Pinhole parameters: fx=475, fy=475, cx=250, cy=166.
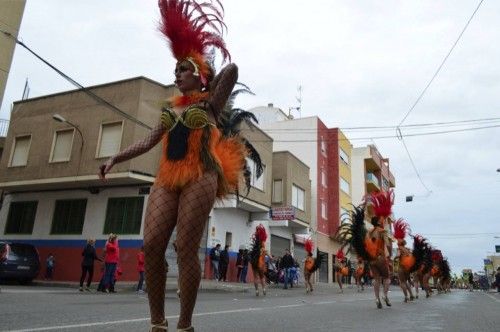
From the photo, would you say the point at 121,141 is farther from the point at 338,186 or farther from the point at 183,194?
the point at 338,186

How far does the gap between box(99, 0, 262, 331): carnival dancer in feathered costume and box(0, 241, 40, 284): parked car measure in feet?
49.5

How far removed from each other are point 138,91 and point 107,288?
9349mm

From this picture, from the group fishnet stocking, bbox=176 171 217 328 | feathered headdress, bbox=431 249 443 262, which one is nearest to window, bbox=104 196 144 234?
feathered headdress, bbox=431 249 443 262

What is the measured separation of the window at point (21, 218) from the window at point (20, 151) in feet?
7.15

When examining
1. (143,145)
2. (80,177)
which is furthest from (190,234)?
(80,177)

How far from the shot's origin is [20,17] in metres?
15.9

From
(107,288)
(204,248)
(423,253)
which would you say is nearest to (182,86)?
(107,288)

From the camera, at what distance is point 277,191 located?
102ft

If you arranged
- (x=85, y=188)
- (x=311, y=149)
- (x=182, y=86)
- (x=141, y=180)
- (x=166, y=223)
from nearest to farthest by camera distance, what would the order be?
1. (x=166, y=223)
2. (x=182, y=86)
3. (x=141, y=180)
4. (x=85, y=188)
5. (x=311, y=149)

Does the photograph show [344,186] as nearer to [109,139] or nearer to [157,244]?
[109,139]

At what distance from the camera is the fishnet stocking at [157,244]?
320cm

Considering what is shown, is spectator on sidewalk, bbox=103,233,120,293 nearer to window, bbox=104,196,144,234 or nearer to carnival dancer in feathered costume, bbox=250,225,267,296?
carnival dancer in feathered costume, bbox=250,225,267,296

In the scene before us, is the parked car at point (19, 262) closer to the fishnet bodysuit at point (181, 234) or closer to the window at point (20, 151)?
the window at point (20, 151)

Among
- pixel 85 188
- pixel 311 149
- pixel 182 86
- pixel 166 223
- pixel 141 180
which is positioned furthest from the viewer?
pixel 311 149
